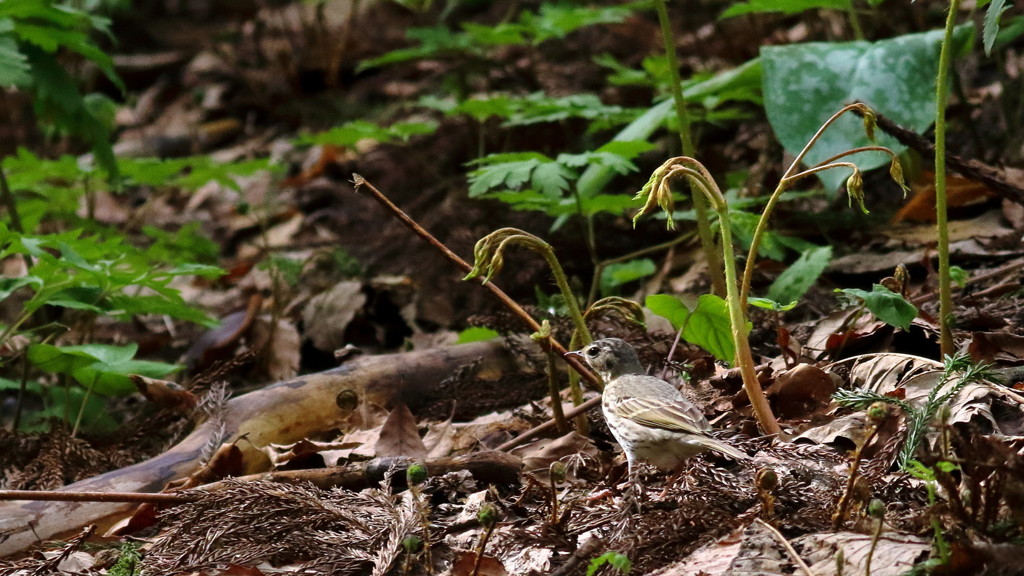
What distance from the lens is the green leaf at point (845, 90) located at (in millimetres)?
4004

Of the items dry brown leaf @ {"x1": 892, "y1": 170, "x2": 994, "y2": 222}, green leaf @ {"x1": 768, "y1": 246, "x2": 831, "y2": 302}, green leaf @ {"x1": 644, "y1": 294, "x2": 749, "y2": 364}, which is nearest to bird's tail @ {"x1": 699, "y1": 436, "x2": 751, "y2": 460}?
green leaf @ {"x1": 644, "y1": 294, "x2": 749, "y2": 364}

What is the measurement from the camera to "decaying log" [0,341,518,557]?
304 cm

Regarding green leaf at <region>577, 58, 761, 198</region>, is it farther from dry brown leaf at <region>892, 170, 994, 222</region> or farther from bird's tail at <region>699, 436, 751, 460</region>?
bird's tail at <region>699, 436, 751, 460</region>

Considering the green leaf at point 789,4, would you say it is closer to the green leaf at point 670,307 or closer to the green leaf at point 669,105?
the green leaf at point 669,105

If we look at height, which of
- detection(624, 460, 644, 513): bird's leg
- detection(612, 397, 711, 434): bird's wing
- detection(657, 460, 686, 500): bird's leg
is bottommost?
detection(657, 460, 686, 500): bird's leg

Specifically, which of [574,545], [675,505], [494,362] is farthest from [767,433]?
[494,362]

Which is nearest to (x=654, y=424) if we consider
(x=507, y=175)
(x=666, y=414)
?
(x=666, y=414)

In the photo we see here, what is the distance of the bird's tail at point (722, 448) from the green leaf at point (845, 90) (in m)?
1.91

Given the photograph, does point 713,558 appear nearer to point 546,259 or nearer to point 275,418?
point 546,259

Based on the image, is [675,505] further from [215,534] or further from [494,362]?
[494,362]

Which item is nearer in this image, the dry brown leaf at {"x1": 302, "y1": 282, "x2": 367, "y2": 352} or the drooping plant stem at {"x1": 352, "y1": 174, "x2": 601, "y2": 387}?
the drooping plant stem at {"x1": 352, "y1": 174, "x2": 601, "y2": 387}

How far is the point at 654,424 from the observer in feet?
8.08

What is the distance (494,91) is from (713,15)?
1771 millimetres

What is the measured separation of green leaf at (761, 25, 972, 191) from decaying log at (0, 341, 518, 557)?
152 centimetres
